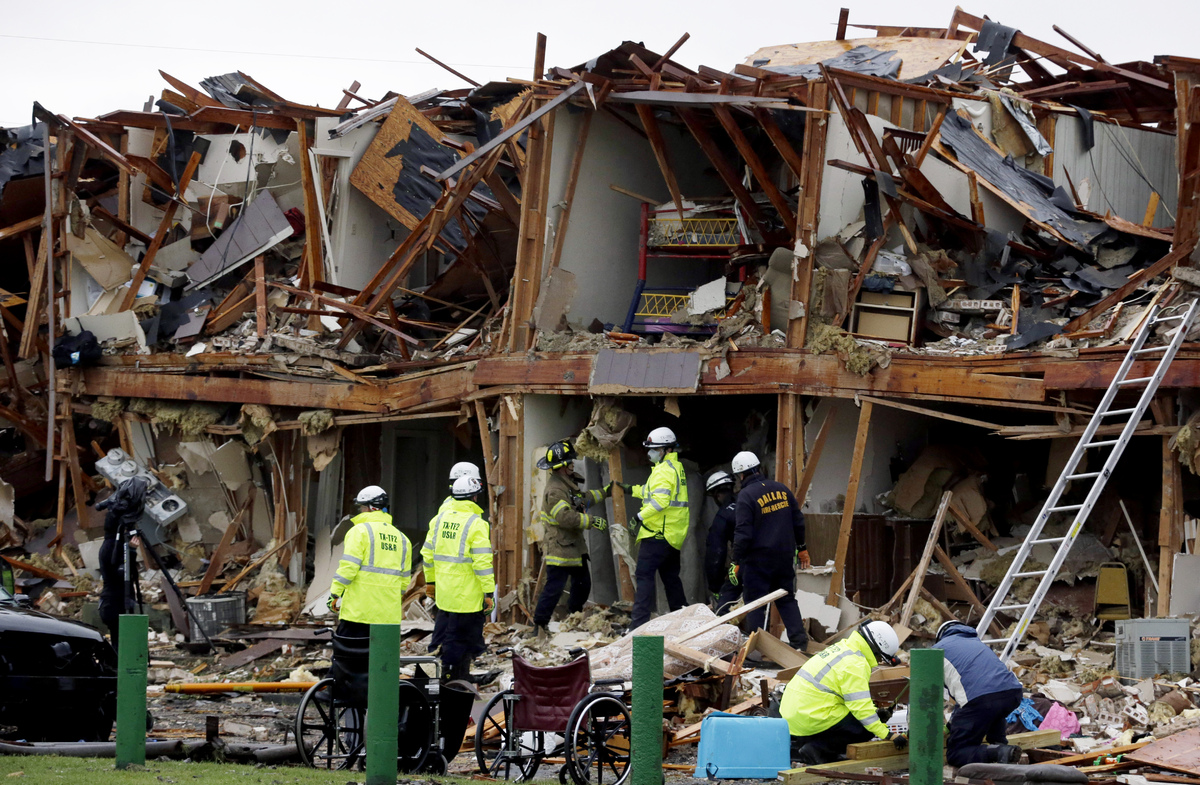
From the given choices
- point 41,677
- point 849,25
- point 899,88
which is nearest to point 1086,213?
point 899,88

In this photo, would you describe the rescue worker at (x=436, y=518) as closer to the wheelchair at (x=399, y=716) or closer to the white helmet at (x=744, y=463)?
the wheelchair at (x=399, y=716)

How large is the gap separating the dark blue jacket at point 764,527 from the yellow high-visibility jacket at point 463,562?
7.69 ft

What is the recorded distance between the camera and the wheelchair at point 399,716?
27.1ft

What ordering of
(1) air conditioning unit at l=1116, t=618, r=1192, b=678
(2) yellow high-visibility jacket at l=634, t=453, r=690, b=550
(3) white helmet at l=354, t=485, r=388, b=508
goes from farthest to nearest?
1. (2) yellow high-visibility jacket at l=634, t=453, r=690, b=550
2. (1) air conditioning unit at l=1116, t=618, r=1192, b=678
3. (3) white helmet at l=354, t=485, r=388, b=508

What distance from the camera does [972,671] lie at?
26.8 feet

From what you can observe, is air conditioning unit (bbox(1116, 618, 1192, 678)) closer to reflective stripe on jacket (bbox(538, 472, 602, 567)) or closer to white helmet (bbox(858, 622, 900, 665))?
white helmet (bbox(858, 622, 900, 665))

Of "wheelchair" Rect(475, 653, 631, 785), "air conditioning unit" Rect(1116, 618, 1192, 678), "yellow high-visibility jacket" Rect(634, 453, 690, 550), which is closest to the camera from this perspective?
"wheelchair" Rect(475, 653, 631, 785)

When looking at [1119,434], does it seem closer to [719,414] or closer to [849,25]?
[719,414]

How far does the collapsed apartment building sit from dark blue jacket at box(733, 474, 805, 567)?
152 centimetres

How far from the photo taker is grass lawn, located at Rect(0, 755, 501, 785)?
23.1ft

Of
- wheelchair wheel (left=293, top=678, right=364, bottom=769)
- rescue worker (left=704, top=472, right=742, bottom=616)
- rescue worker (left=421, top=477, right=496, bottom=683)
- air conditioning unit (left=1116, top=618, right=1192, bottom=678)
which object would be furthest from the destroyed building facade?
wheelchair wheel (left=293, top=678, right=364, bottom=769)

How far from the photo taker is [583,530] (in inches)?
522

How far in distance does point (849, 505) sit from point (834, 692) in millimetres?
5541

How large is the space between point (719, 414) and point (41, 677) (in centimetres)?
922
